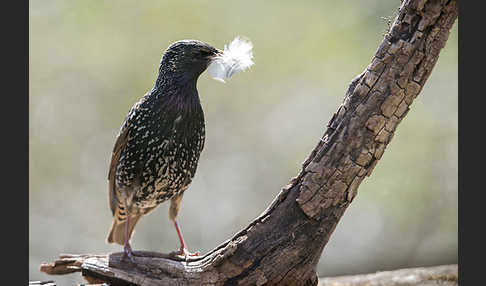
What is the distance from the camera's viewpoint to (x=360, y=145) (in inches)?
173

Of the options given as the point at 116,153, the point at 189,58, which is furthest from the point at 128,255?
the point at 189,58

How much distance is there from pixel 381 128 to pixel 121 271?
8.77 feet

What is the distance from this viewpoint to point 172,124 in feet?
16.8

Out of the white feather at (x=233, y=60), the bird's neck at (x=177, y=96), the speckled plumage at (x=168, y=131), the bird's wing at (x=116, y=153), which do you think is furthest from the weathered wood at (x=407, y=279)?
the white feather at (x=233, y=60)

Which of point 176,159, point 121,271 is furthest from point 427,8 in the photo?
point 121,271

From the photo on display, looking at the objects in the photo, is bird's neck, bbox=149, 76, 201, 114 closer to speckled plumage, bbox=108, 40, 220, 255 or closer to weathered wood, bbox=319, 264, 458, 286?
speckled plumage, bbox=108, 40, 220, 255

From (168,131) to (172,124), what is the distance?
8 cm

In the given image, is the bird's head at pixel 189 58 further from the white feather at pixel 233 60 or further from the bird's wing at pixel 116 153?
the bird's wing at pixel 116 153

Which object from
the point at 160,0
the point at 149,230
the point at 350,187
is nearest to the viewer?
the point at 350,187

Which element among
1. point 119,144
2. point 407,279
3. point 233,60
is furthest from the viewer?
point 407,279

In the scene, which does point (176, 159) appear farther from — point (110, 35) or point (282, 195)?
point (110, 35)

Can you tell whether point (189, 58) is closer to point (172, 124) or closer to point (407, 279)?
point (172, 124)

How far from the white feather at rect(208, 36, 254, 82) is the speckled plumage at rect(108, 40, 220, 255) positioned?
105mm

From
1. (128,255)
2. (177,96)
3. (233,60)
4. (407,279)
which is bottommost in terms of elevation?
(407,279)
